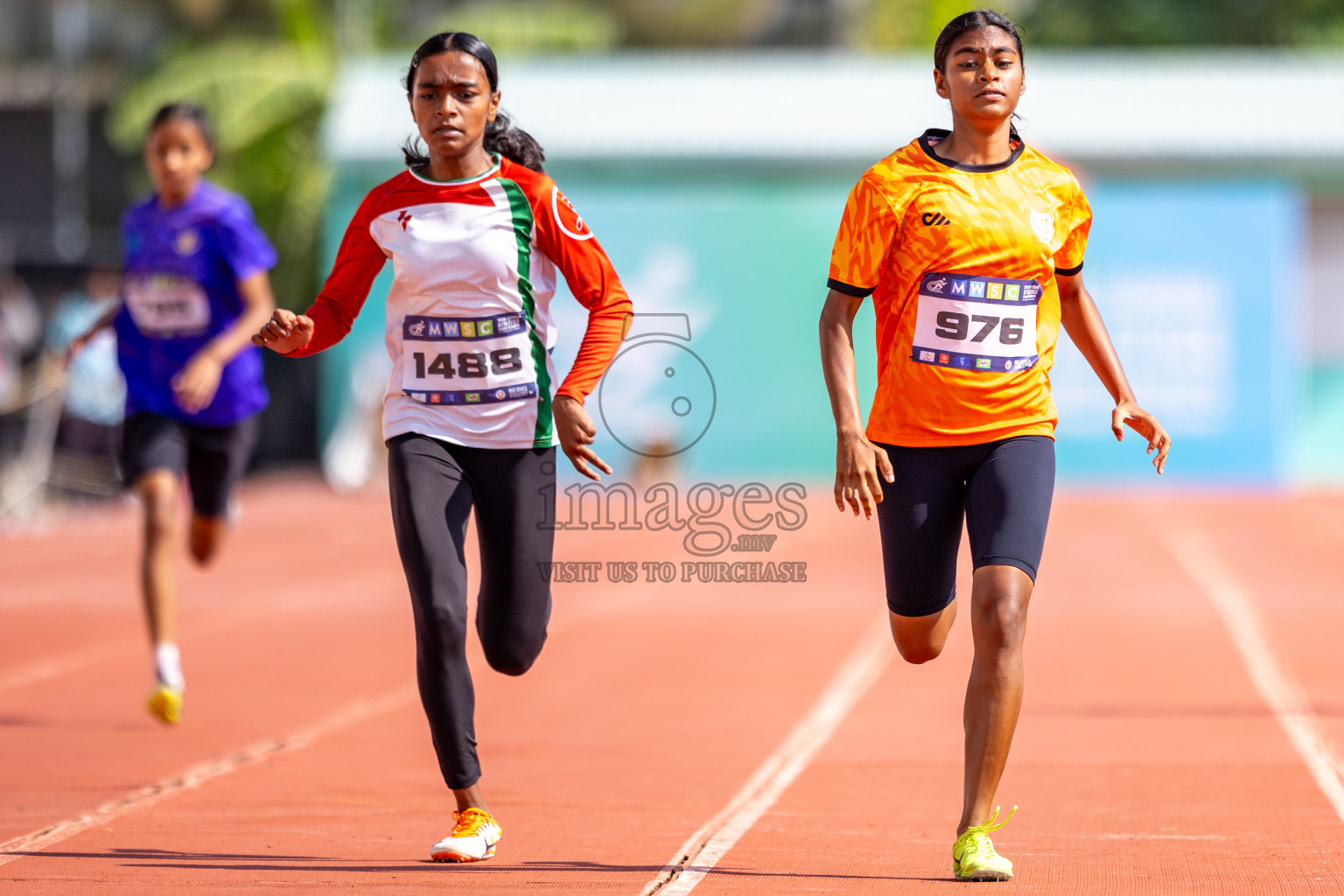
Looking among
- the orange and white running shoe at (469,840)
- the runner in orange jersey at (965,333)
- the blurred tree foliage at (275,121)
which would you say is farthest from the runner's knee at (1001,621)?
the blurred tree foliage at (275,121)

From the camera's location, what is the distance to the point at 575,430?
15.5 feet

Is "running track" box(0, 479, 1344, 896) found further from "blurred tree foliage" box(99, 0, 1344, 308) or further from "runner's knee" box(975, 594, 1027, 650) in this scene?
"blurred tree foliage" box(99, 0, 1344, 308)

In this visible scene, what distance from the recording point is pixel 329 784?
6.19 meters

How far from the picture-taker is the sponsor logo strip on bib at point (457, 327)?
16.3 ft

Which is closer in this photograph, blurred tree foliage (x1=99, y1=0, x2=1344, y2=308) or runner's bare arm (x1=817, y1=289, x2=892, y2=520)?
runner's bare arm (x1=817, y1=289, x2=892, y2=520)

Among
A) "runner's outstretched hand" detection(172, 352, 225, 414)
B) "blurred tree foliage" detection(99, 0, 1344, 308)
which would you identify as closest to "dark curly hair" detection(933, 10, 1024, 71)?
"runner's outstretched hand" detection(172, 352, 225, 414)

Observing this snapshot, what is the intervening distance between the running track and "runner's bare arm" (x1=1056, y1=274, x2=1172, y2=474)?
3.82 feet

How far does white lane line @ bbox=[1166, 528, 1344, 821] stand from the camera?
6.40 metres

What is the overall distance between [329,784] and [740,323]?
1785 cm

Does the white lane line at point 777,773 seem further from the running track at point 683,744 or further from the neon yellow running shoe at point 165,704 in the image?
the neon yellow running shoe at point 165,704

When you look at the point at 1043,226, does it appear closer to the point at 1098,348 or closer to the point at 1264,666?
the point at 1098,348

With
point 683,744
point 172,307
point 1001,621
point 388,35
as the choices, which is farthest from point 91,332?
point 388,35

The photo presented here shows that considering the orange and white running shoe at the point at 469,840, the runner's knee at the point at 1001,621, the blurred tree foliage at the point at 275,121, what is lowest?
the orange and white running shoe at the point at 469,840

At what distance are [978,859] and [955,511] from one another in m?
0.95
